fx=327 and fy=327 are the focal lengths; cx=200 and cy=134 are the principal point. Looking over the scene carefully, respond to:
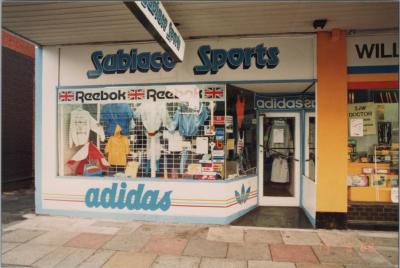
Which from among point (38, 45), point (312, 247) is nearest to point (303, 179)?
point (312, 247)

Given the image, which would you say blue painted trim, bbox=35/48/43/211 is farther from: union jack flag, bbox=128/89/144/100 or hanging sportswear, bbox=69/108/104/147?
union jack flag, bbox=128/89/144/100

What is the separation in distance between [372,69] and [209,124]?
3099 mm

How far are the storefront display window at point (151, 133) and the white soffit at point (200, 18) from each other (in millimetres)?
1130

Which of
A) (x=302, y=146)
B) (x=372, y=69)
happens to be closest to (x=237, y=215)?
(x=302, y=146)

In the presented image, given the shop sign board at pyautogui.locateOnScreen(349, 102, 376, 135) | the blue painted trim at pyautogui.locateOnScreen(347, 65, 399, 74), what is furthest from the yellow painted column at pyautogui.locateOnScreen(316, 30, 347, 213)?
the shop sign board at pyautogui.locateOnScreen(349, 102, 376, 135)

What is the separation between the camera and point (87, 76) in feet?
21.8

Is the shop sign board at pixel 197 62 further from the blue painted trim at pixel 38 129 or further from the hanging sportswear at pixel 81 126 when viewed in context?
the hanging sportswear at pixel 81 126

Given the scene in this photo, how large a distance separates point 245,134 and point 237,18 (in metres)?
2.50

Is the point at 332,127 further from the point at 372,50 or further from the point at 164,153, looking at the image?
the point at 164,153

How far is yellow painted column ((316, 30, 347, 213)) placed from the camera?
579 cm

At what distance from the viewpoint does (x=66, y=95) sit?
22.2 feet

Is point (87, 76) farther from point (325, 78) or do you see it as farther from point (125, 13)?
point (325, 78)

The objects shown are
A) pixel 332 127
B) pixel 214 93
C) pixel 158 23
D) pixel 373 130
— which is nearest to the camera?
pixel 158 23

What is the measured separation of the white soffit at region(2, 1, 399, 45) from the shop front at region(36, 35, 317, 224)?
0.39 m
